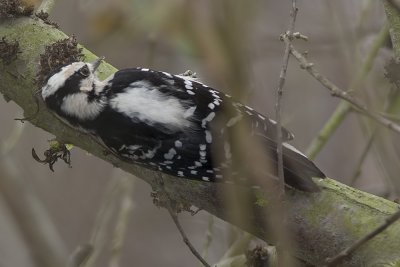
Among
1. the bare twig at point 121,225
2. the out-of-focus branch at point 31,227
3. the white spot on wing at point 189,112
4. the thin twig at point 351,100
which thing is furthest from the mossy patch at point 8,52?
the thin twig at point 351,100

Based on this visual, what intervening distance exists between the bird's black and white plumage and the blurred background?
177 mm

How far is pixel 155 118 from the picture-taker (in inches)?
113

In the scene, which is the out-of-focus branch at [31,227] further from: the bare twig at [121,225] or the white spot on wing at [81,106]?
the bare twig at [121,225]

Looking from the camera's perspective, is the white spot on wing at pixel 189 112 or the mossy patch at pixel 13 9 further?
the mossy patch at pixel 13 9

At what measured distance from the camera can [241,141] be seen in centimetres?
124

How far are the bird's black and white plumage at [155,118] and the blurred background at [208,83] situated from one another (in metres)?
0.18

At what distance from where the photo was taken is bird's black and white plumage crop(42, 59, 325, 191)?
2787 millimetres

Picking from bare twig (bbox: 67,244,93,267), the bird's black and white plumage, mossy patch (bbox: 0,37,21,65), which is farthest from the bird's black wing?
bare twig (bbox: 67,244,93,267)

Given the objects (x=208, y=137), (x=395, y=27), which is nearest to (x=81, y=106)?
(x=208, y=137)

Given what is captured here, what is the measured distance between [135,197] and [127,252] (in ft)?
1.61

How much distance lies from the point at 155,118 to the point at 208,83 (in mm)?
661

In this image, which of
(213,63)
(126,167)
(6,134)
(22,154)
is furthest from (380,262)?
(6,134)

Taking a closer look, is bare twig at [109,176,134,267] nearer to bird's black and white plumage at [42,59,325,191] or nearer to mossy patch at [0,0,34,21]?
bird's black and white plumage at [42,59,325,191]

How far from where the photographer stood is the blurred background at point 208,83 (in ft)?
4.02
